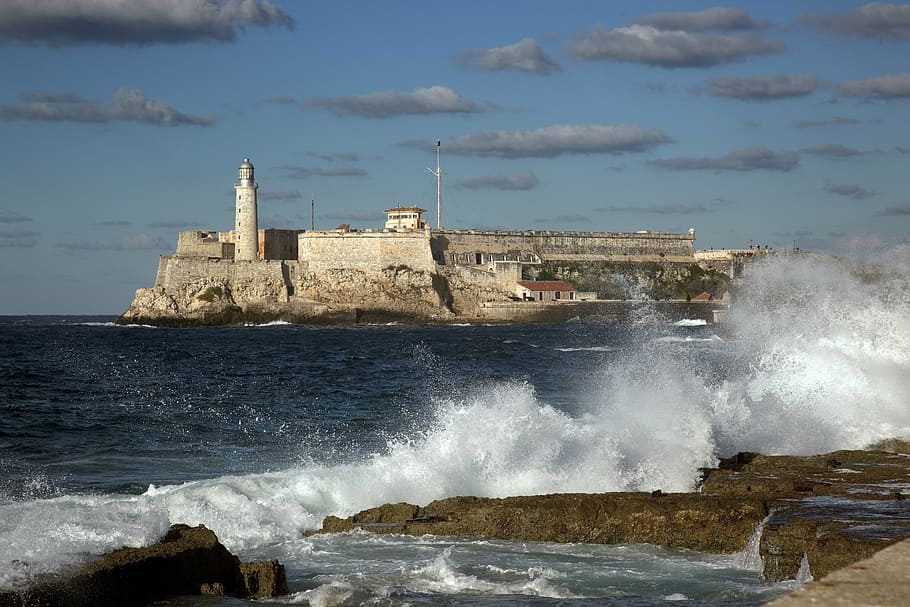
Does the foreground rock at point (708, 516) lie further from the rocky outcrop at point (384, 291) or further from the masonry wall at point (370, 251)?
the masonry wall at point (370, 251)

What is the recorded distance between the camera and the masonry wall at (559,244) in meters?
84.8

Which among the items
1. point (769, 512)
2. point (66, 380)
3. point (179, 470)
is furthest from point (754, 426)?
point (66, 380)

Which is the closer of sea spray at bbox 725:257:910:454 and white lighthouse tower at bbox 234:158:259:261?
sea spray at bbox 725:257:910:454

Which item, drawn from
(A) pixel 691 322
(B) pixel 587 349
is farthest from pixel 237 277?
(B) pixel 587 349

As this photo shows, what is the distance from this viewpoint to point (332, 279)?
8000 cm

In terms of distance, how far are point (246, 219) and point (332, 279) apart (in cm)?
746

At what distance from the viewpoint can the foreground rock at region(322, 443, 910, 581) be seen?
7.61m

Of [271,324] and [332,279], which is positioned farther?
[332,279]

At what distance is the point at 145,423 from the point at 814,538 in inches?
512

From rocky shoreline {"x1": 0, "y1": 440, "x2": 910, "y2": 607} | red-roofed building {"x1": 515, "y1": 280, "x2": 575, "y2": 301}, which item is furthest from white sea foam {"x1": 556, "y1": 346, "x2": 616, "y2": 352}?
red-roofed building {"x1": 515, "y1": 280, "x2": 575, "y2": 301}

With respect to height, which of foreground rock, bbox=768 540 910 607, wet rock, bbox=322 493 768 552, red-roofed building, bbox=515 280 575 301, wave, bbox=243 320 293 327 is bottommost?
wave, bbox=243 320 293 327

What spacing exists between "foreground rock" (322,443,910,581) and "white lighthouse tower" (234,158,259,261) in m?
70.3

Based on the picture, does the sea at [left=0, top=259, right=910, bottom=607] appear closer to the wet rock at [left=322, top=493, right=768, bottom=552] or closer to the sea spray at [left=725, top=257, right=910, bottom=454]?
the sea spray at [left=725, top=257, right=910, bottom=454]

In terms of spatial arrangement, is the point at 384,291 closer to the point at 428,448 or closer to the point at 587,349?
the point at 587,349
